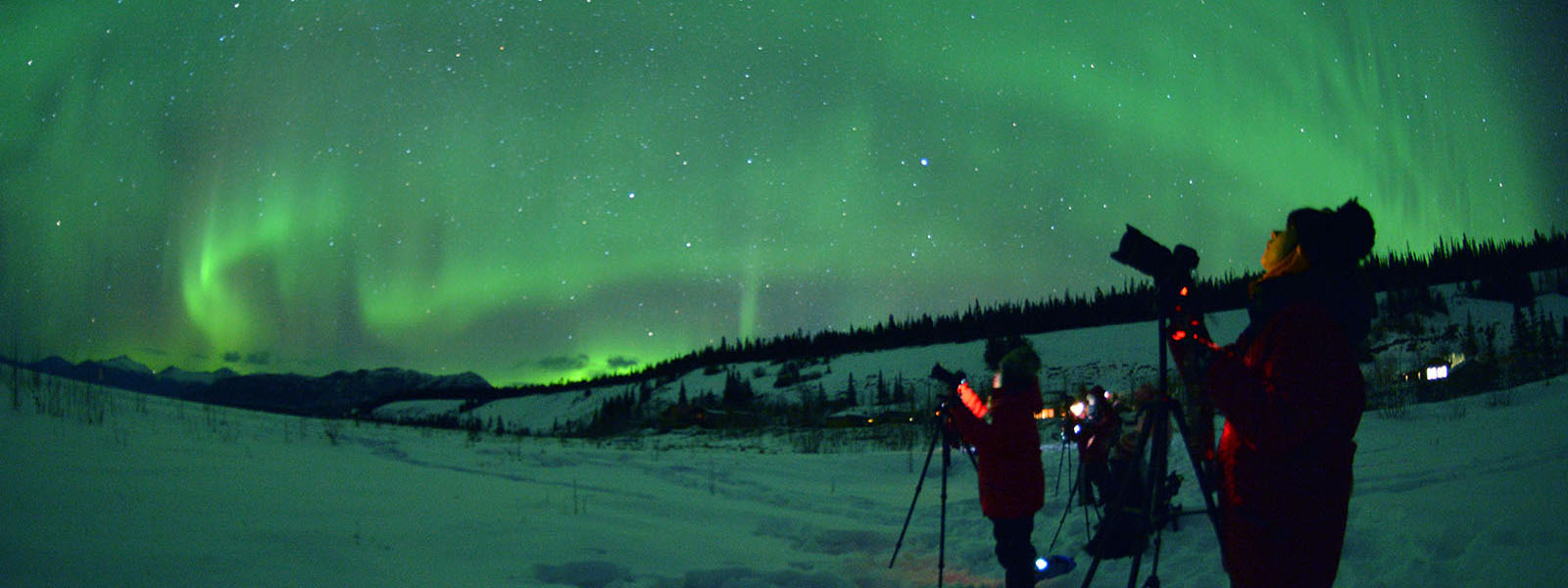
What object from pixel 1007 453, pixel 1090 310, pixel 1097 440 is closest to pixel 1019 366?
pixel 1007 453

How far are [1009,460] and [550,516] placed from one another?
4720 mm

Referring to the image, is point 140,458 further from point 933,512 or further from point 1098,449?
point 1098,449

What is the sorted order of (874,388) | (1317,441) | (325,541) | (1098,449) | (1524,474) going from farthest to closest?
1. (874,388)
2. (1098,449)
3. (1524,474)
4. (325,541)
5. (1317,441)

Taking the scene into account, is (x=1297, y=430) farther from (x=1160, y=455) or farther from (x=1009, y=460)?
(x=1009, y=460)

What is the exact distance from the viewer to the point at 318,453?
9.80 metres

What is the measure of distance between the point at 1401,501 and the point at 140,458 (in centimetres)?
1190

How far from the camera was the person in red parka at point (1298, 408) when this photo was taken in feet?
8.45

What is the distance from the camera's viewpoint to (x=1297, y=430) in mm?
2561

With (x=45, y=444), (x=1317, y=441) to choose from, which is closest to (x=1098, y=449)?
(x=1317, y=441)

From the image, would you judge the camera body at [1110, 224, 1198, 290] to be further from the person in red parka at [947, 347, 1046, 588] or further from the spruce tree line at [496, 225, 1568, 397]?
the spruce tree line at [496, 225, 1568, 397]

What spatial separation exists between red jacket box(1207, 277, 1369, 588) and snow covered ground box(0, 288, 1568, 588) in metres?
3.24

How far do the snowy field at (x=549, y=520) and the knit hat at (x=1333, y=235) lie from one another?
11.2 feet

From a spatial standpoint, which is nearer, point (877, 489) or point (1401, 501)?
point (1401, 501)

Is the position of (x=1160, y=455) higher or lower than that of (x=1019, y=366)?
lower
